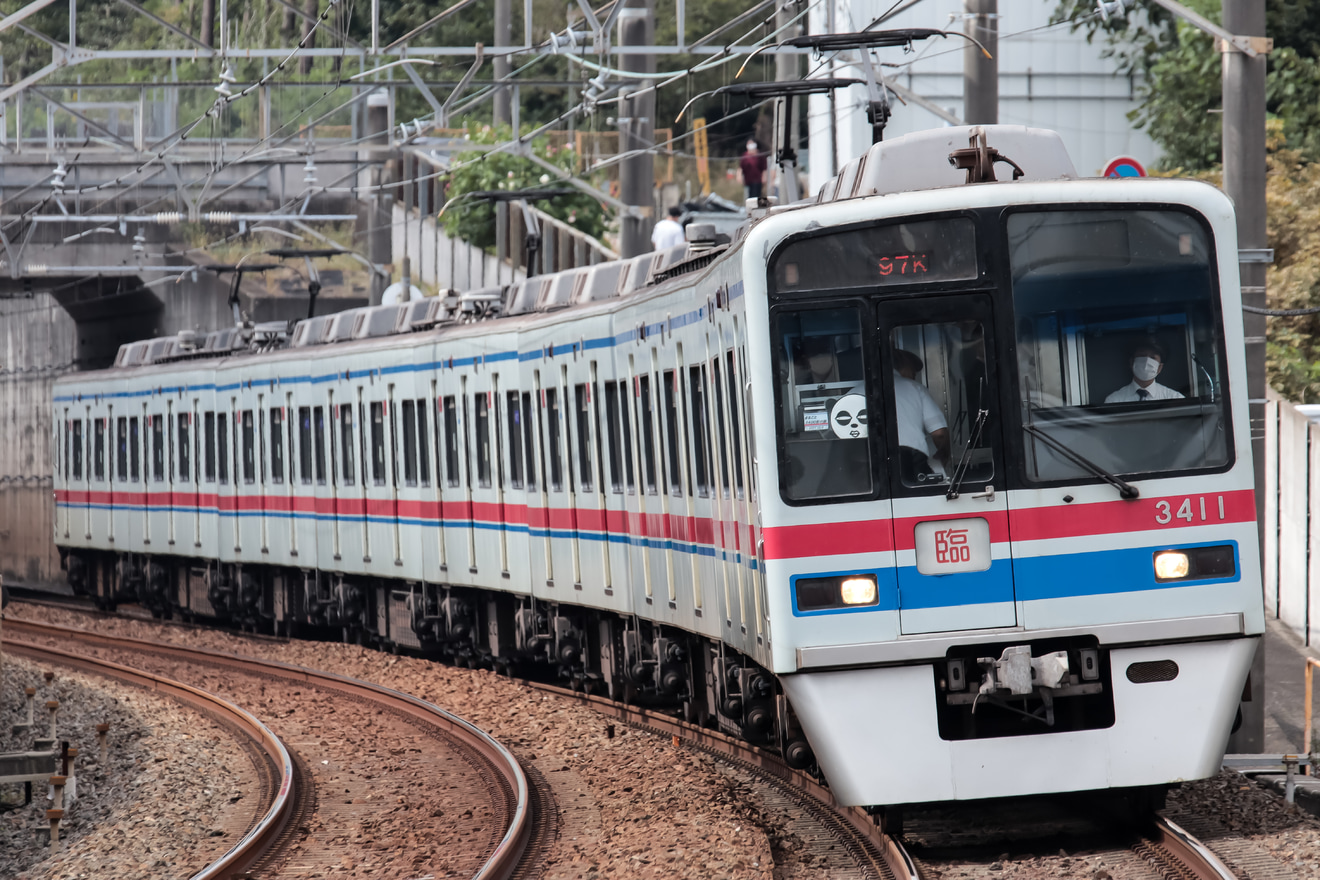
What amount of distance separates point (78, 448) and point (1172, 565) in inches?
932

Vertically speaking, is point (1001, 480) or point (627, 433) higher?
point (627, 433)

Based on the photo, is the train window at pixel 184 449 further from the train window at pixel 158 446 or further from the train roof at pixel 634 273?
the train roof at pixel 634 273

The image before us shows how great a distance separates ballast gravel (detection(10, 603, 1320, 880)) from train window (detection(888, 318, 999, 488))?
1532mm

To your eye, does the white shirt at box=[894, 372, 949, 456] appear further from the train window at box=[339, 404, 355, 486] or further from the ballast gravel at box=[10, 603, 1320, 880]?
the train window at box=[339, 404, 355, 486]

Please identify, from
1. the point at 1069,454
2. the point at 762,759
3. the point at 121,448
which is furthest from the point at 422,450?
the point at 1069,454

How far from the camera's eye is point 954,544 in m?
7.97

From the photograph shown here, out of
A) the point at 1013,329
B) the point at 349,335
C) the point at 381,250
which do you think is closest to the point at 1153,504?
the point at 1013,329

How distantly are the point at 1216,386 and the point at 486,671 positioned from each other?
1100 centimetres

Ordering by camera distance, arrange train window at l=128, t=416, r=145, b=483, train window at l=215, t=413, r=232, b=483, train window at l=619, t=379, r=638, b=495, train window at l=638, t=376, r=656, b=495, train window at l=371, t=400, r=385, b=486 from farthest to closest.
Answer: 1. train window at l=128, t=416, r=145, b=483
2. train window at l=215, t=413, r=232, b=483
3. train window at l=371, t=400, r=385, b=486
4. train window at l=619, t=379, r=638, b=495
5. train window at l=638, t=376, r=656, b=495

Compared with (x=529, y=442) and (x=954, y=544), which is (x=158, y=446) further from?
(x=954, y=544)

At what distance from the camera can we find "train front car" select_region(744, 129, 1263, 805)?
26.0ft

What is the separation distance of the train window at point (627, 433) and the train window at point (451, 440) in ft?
14.9

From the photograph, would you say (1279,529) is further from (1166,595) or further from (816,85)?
(1166,595)

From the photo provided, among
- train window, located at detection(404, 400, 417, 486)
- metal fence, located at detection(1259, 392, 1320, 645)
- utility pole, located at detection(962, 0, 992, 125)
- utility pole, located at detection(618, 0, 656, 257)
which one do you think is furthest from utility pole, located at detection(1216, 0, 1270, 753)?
train window, located at detection(404, 400, 417, 486)
